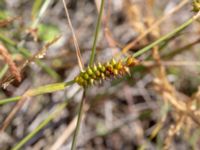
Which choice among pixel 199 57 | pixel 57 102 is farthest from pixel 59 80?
pixel 199 57

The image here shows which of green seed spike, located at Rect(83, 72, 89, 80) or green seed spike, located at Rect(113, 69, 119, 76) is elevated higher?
green seed spike, located at Rect(113, 69, 119, 76)

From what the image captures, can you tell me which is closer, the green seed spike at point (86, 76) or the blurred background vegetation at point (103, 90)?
the green seed spike at point (86, 76)

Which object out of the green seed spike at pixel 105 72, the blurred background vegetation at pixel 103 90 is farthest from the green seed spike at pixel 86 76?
the blurred background vegetation at pixel 103 90

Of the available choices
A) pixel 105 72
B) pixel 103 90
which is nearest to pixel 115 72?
pixel 105 72

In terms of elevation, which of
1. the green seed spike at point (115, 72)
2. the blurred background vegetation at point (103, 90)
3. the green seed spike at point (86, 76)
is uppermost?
the green seed spike at point (115, 72)

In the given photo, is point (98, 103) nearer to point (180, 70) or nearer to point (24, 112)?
point (24, 112)

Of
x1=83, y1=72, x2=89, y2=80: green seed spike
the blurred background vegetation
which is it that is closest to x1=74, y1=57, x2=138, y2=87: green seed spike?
x1=83, y1=72, x2=89, y2=80: green seed spike

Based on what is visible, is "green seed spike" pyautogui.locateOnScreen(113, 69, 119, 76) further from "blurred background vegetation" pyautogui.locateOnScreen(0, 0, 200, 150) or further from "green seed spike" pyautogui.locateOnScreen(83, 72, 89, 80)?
"blurred background vegetation" pyautogui.locateOnScreen(0, 0, 200, 150)

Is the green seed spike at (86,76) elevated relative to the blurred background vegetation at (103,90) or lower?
elevated

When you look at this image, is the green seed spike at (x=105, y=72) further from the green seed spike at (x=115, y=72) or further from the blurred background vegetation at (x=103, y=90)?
the blurred background vegetation at (x=103, y=90)

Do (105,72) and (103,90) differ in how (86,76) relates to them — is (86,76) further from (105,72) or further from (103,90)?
(103,90)

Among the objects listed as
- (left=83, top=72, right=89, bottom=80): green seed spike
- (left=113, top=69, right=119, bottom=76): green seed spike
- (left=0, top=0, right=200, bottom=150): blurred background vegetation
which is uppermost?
(left=113, top=69, right=119, bottom=76): green seed spike
